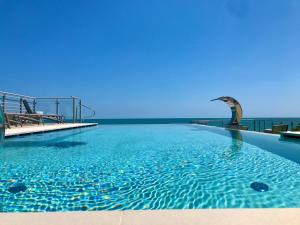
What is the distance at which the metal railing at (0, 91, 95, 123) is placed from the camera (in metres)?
14.4

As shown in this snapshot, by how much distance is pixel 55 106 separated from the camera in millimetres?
19109

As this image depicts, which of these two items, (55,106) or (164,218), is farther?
(55,106)

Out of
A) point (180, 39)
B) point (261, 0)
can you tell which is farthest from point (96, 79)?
point (261, 0)

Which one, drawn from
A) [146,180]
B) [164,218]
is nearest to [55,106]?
[146,180]

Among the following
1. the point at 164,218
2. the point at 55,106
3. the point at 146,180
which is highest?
the point at 55,106

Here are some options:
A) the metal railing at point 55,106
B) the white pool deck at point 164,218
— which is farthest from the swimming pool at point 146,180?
the metal railing at point 55,106

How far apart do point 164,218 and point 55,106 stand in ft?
61.2

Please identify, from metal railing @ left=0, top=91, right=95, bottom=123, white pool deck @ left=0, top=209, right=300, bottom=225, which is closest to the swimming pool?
white pool deck @ left=0, top=209, right=300, bottom=225

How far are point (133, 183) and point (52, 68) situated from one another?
23.4 metres

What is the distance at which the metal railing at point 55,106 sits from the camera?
14.4m

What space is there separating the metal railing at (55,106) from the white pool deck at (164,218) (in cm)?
1325

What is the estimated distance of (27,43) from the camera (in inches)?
742

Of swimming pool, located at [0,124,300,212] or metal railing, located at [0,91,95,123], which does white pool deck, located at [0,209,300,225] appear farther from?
metal railing, located at [0,91,95,123]

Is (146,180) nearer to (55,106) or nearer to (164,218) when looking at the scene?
(164,218)
